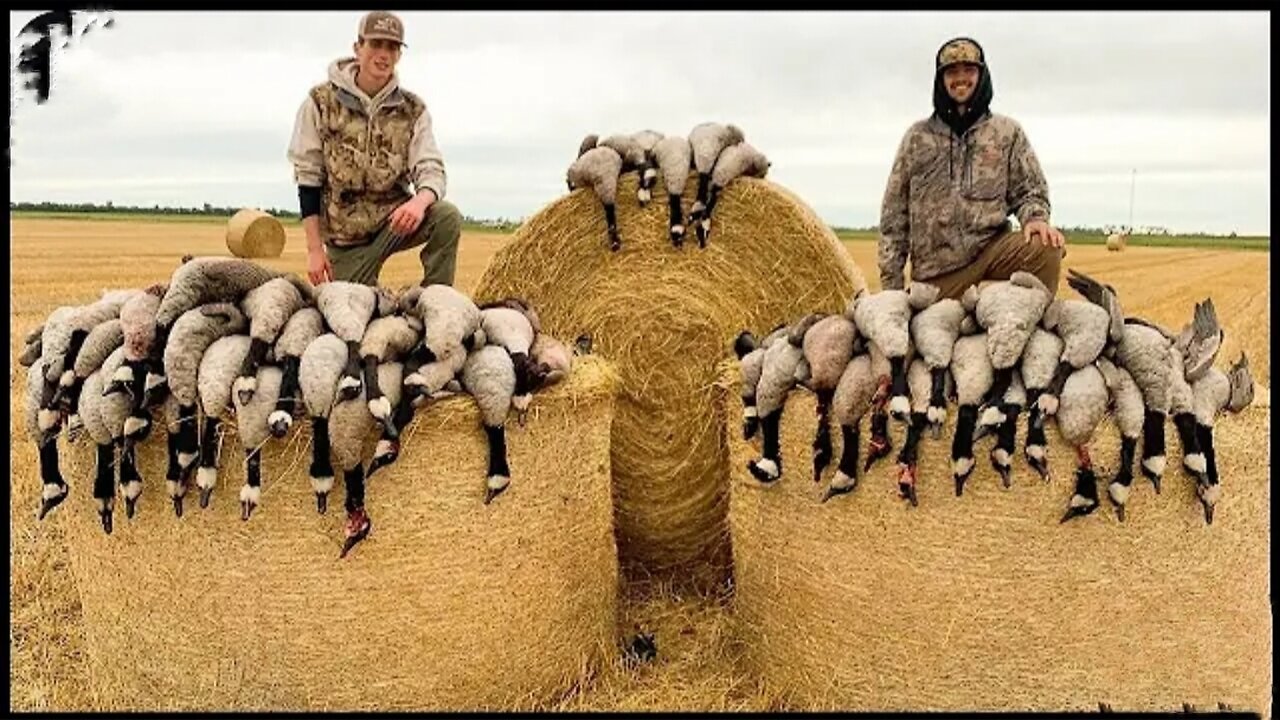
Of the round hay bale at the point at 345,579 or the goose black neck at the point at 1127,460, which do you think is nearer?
the goose black neck at the point at 1127,460

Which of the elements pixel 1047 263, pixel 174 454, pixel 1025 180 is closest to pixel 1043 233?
pixel 1047 263

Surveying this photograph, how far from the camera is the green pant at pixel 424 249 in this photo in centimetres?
597

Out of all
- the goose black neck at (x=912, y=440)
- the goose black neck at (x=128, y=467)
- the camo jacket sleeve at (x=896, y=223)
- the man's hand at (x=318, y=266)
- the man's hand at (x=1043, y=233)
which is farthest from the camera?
the man's hand at (x=318, y=266)

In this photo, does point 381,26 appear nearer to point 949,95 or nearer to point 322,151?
point 322,151

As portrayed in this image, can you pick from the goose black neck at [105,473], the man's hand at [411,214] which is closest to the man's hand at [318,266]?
the man's hand at [411,214]

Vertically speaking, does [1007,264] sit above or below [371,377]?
above

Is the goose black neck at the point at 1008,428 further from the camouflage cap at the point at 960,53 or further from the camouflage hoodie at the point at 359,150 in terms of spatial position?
the camouflage hoodie at the point at 359,150

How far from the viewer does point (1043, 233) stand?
17.2ft

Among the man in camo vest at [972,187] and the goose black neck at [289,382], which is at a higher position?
the man in camo vest at [972,187]

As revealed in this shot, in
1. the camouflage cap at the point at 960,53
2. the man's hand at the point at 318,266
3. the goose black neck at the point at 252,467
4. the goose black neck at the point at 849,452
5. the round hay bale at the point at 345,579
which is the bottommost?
the round hay bale at the point at 345,579

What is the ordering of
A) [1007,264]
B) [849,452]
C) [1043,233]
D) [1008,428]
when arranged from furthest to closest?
[1007,264] → [1043,233] → [849,452] → [1008,428]

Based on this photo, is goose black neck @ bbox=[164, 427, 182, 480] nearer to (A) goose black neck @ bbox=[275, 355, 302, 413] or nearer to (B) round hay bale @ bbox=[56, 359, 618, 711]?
(B) round hay bale @ bbox=[56, 359, 618, 711]

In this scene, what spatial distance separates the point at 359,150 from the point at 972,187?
2789 millimetres

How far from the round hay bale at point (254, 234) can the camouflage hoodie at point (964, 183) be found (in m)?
17.9
